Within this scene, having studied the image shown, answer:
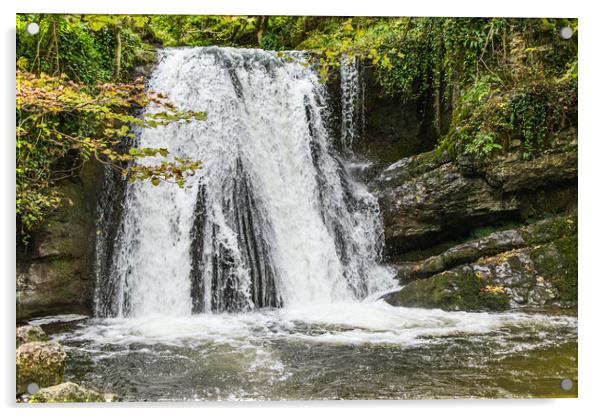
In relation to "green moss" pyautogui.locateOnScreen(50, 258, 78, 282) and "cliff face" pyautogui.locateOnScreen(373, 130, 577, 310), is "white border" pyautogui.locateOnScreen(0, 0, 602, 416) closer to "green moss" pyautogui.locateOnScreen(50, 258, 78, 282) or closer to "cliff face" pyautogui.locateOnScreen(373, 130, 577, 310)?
"cliff face" pyautogui.locateOnScreen(373, 130, 577, 310)

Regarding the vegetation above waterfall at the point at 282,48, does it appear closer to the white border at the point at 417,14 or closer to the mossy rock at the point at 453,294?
the white border at the point at 417,14

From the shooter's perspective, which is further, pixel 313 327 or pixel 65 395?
pixel 313 327

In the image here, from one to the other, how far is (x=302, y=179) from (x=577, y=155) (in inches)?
98.4

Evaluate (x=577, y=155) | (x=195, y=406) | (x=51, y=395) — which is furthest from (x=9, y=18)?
(x=577, y=155)

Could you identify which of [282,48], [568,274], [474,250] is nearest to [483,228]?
[474,250]

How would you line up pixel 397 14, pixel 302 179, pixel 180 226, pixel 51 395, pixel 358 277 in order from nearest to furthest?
pixel 51 395 < pixel 397 14 < pixel 180 226 < pixel 358 277 < pixel 302 179

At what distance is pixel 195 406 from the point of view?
9.85 feet

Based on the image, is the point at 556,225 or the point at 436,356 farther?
the point at 556,225

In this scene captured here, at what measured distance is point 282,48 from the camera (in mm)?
4668

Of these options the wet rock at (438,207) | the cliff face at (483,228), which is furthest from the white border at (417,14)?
the wet rock at (438,207)

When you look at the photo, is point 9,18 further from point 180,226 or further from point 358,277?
point 358,277

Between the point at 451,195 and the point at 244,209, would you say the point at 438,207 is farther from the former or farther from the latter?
the point at 244,209

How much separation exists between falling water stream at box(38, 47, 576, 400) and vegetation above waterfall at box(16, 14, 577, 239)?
1.50 ft

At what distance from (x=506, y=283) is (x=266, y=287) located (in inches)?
77.3
